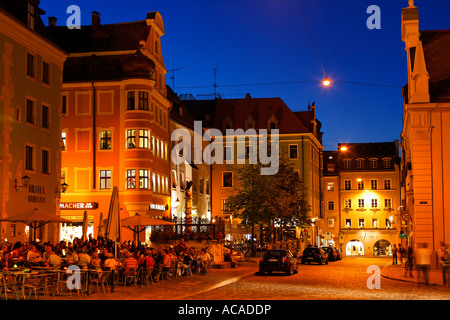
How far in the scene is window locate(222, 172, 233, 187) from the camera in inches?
3095

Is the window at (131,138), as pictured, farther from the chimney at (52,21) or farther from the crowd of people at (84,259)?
the crowd of people at (84,259)

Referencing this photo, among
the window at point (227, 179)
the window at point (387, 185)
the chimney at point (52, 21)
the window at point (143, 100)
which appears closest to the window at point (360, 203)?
the window at point (387, 185)

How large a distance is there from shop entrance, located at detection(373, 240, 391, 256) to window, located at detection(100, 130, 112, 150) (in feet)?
188

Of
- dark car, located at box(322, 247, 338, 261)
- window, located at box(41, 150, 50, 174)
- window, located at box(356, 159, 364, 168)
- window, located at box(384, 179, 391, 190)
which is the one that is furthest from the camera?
window, located at box(356, 159, 364, 168)

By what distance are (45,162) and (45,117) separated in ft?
7.93

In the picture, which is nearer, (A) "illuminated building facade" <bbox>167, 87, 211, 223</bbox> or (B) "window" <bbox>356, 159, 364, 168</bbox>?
(A) "illuminated building facade" <bbox>167, 87, 211, 223</bbox>

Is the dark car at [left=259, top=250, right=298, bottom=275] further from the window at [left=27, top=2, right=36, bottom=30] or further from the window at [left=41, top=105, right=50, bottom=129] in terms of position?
the window at [left=27, top=2, right=36, bottom=30]

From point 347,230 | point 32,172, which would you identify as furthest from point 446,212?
point 347,230

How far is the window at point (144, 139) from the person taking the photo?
48922mm

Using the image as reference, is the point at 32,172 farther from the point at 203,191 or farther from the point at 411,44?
the point at 203,191

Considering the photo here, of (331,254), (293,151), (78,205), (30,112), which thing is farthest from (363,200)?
(30,112)

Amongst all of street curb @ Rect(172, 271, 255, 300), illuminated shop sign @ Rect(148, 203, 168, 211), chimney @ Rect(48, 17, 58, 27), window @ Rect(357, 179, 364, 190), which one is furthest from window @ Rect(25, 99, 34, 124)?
window @ Rect(357, 179, 364, 190)

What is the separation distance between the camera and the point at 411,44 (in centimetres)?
4269

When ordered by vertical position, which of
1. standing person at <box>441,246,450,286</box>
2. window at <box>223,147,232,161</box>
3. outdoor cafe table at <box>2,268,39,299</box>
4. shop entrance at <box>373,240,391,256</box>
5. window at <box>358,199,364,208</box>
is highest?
window at <box>223,147,232,161</box>
